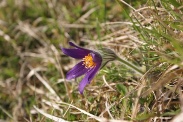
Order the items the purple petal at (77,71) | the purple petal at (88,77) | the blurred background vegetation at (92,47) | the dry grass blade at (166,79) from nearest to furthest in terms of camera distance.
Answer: the dry grass blade at (166,79) → the blurred background vegetation at (92,47) → the purple petal at (88,77) → the purple petal at (77,71)

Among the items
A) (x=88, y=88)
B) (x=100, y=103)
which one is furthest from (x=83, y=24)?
(x=100, y=103)

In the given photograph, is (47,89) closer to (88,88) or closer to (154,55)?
(88,88)

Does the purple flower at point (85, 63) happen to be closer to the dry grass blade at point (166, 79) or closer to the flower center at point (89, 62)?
the flower center at point (89, 62)

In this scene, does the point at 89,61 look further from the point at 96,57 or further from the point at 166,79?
the point at 166,79

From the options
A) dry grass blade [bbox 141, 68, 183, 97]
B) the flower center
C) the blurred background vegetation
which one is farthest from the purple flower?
dry grass blade [bbox 141, 68, 183, 97]

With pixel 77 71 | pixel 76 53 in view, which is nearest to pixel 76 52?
pixel 76 53

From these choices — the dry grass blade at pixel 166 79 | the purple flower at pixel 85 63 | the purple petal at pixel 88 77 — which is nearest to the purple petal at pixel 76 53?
the purple flower at pixel 85 63

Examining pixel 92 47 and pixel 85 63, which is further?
pixel 92 47
